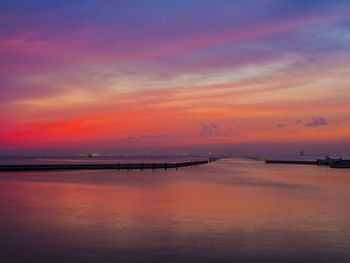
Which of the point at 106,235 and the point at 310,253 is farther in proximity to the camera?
the point at 106,235

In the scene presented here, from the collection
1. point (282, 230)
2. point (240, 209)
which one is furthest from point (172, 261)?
point (240, 209)

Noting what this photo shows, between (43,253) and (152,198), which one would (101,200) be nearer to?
(152,198)

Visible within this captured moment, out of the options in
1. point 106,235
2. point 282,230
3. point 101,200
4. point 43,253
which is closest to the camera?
point 43,253

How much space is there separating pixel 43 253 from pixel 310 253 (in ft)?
34.8

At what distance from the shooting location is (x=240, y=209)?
2758 centimetres

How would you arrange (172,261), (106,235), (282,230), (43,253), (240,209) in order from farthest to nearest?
(240,209), (282,230), (106,235), (43,253), (172,261)

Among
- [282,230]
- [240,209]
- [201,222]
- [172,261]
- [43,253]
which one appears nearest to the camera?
[172,261]

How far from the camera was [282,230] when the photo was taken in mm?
19844

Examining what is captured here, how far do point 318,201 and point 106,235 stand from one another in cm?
2081

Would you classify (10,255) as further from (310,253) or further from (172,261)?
(310,253)

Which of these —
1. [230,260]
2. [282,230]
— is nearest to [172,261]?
[230,260]

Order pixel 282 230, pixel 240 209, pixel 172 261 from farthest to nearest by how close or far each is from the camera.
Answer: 1. pixel 240 209
2. pixel 282 230
3. pixel 172 261

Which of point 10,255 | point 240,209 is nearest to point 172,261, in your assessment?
point 10,255

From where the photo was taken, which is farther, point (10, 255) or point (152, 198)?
point (152, 198)
